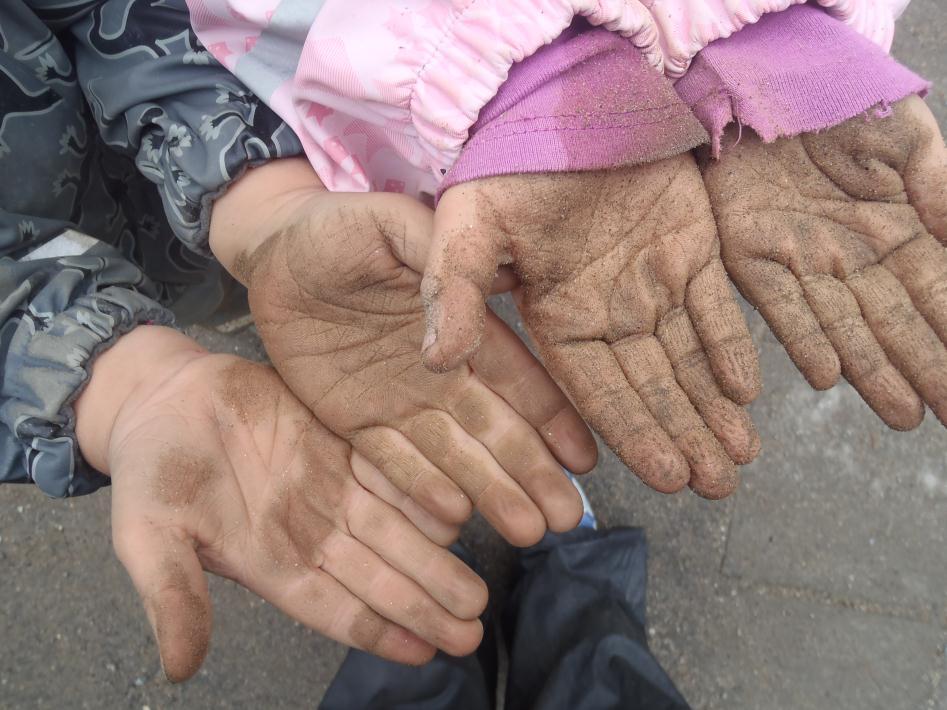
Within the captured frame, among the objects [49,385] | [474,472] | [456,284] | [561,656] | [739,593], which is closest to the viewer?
[456,284]

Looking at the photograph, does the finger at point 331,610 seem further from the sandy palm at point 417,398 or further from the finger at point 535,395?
the finger at point 535,395

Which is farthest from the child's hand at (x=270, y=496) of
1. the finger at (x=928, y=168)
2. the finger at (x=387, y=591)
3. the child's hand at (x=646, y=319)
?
the finger at (x=928, y=168)

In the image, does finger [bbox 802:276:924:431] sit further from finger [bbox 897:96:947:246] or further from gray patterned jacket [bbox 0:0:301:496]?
gray patterned jacket [bbox 0:0:301:496]

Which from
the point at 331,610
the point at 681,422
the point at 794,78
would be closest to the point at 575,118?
the point at 794,78

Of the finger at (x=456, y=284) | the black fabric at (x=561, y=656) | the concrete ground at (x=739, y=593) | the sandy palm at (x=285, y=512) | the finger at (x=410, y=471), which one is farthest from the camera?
the concrete ground at (x=739, y=593)

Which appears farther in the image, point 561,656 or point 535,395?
point 561,656

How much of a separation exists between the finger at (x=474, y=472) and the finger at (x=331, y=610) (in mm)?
242

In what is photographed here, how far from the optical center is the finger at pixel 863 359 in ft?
3.64

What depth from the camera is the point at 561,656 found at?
1689 millimetres

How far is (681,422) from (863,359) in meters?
0.31

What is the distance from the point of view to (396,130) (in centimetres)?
108

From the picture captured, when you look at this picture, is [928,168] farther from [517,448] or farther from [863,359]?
[517,448]

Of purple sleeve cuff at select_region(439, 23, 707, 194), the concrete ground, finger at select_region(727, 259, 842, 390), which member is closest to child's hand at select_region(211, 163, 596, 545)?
purple sleeve cuff at select_region(439, 23, 707, 194)

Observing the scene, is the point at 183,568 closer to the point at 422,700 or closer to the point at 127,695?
the point at 422,700
